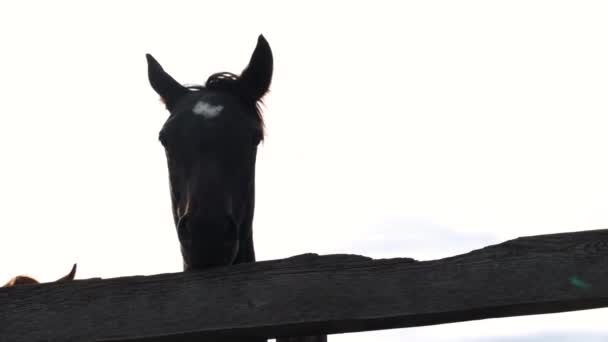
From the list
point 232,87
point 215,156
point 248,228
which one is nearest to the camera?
point 215,156

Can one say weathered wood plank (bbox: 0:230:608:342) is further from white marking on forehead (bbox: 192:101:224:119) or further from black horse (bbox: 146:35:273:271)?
white marking on forehead (bbox: 192:101:224:119)

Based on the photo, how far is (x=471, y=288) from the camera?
2.27 m

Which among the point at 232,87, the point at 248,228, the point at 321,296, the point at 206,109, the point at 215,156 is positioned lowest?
the point at 321,296

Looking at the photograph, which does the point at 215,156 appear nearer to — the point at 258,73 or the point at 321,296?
the point at 258,73

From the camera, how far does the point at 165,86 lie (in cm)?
461

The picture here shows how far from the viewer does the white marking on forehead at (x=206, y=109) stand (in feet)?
12.8

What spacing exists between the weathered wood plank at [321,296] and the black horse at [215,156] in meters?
0.86

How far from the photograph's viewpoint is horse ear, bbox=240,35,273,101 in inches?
173

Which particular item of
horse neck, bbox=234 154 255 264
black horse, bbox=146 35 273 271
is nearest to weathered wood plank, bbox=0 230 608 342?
black horse, bbox=146 35 273 271

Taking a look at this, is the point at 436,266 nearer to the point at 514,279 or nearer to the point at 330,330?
the point at 514,279

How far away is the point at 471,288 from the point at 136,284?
105cm

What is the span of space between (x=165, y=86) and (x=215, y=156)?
3.58 feet

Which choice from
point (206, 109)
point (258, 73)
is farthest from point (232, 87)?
point (206, 109)

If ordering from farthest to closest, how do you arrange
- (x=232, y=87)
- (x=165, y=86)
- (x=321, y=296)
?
(x=165, y=86)
(x=232, y=87)
(x=321, y=296)
